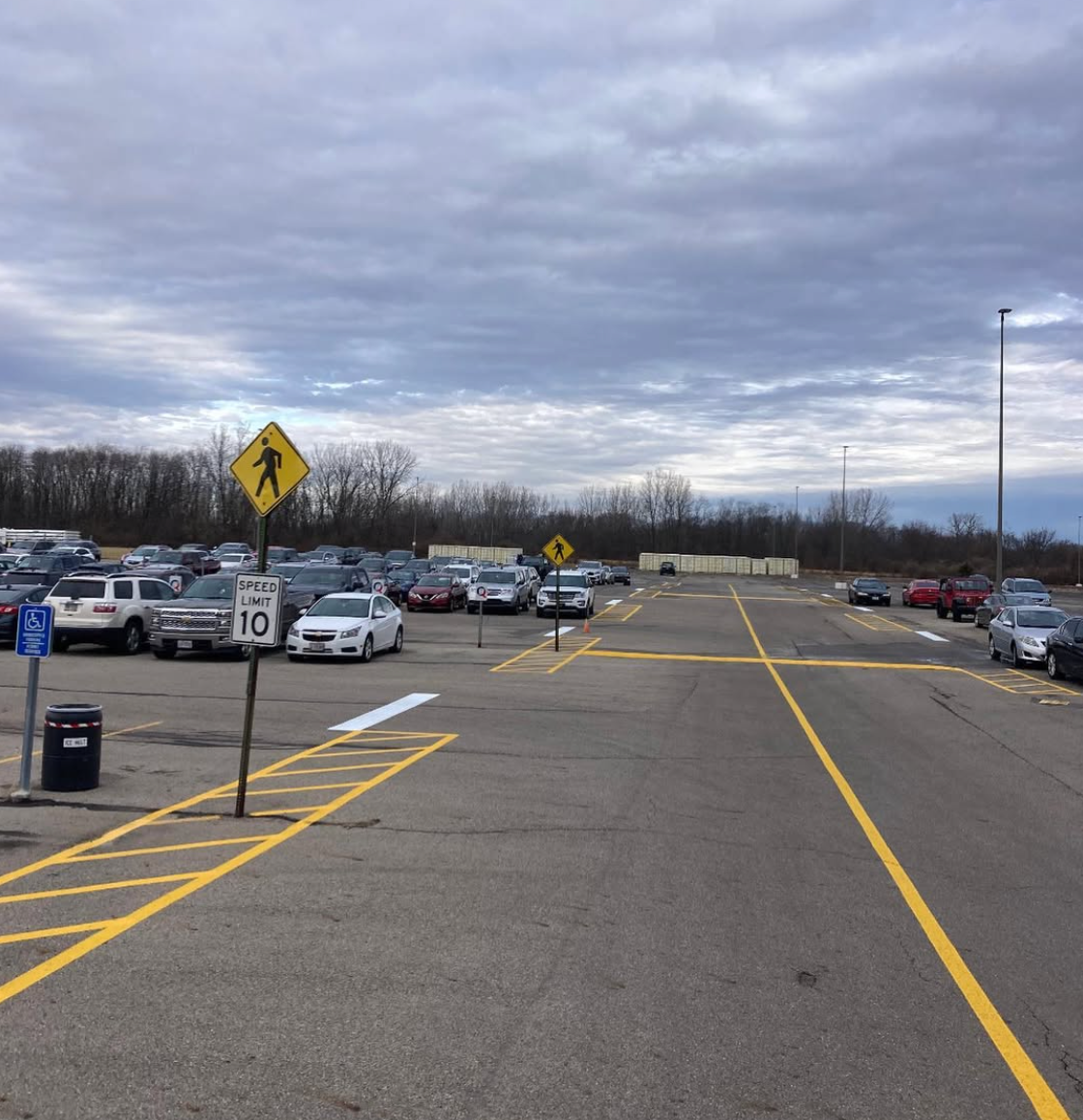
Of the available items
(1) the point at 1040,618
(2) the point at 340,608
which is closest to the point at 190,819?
(2) the point at 340,608

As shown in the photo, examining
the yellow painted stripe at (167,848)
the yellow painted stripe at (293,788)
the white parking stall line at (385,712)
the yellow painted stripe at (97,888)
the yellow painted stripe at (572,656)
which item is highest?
the yellow painted stripe at (97,888)

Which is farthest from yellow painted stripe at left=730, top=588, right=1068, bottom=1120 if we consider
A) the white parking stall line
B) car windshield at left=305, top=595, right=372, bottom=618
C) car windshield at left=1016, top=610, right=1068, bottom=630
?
car windshield at left=1016, top=610, right=1068, bottom=630

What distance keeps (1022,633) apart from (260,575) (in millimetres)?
20977

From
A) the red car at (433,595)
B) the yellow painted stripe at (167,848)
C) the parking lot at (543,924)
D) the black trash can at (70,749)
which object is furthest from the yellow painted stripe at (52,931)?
the red car at (433,595)

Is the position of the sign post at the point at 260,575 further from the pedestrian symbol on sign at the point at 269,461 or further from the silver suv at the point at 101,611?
the silver suv at the point at 101,611

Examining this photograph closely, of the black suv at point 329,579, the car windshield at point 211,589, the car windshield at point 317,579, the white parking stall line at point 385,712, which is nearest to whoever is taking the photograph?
the white parking stall line at point 385,712

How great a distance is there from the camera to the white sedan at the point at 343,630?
21453 millimetres

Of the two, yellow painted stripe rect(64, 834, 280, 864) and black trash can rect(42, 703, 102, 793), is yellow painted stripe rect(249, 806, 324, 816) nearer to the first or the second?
yellow painted stripe rect(64, 834, 280, 864)

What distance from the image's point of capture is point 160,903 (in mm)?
6137

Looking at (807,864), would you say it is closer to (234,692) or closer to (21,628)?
(21,628)

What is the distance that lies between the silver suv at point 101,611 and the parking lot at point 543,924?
28.9 feet

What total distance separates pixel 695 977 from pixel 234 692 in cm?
1270

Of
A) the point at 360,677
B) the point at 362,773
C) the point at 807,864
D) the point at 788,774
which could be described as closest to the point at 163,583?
the point at 360,677

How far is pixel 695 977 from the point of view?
16.9 feet
